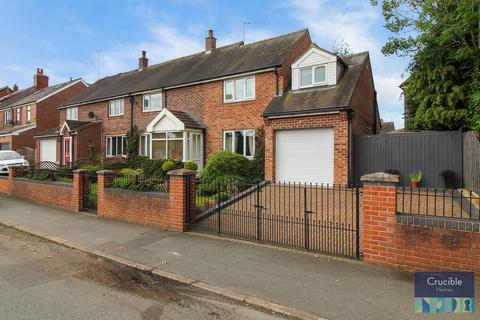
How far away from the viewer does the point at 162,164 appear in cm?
1842

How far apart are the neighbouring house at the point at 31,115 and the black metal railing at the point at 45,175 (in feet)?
63.1

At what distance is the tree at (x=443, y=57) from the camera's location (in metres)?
11.7

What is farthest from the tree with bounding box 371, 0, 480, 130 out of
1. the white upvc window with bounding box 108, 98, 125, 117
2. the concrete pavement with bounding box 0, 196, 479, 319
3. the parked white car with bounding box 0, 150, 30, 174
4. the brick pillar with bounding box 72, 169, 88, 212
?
the parked white car with bounding box 0, 150, 30, 174

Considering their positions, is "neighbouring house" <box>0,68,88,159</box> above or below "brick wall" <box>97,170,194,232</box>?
above

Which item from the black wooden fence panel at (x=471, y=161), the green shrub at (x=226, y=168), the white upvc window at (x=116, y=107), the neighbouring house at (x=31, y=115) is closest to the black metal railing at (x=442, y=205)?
the black wooden fence panel at (x=471, y=161)

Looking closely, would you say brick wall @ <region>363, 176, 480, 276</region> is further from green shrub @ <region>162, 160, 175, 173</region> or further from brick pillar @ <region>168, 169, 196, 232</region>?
green shrub @ <region>162, 160, 175, 173</region>

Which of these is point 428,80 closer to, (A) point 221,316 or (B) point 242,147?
(B) point 242,147

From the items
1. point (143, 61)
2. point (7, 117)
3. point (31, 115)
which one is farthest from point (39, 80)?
point (143, 61)

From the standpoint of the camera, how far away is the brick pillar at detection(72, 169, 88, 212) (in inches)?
456

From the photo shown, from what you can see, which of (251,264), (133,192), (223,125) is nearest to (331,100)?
(223,125)

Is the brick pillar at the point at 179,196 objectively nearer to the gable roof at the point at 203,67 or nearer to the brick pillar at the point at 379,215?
the brick pillar at the point at 379,215

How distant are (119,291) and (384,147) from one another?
1147cm

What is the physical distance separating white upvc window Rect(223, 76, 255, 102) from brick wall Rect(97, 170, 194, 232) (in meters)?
8.55

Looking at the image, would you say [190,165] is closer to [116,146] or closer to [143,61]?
[116,146]
